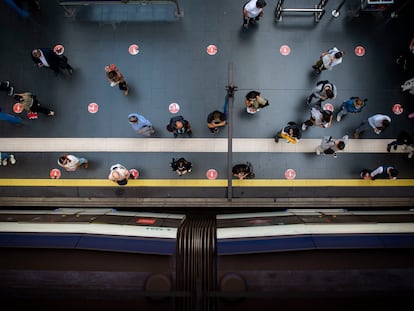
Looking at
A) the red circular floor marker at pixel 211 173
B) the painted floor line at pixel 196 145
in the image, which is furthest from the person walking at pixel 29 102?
the red circular floor marker at pixel 211 173

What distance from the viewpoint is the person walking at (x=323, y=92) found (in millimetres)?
5855

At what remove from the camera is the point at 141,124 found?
6.07m

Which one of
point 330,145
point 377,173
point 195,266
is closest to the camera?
point 195,266

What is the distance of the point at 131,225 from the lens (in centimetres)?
496

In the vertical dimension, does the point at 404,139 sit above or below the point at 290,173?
above

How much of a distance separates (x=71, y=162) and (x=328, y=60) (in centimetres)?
666

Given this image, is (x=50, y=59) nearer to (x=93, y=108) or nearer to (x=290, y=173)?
(x=93, y=108)

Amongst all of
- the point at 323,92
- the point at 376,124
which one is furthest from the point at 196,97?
the point at 376,124

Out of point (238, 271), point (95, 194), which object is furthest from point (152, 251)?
point (95, 194)

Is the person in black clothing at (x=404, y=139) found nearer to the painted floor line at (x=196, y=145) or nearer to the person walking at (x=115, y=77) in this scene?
the painted floor line at (x=196, y=145)

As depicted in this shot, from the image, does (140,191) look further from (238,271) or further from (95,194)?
(238,271)

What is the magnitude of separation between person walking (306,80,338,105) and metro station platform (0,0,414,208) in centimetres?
44

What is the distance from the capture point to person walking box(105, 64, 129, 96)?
599 centimetres

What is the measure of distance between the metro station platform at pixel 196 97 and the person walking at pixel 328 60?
33cm
